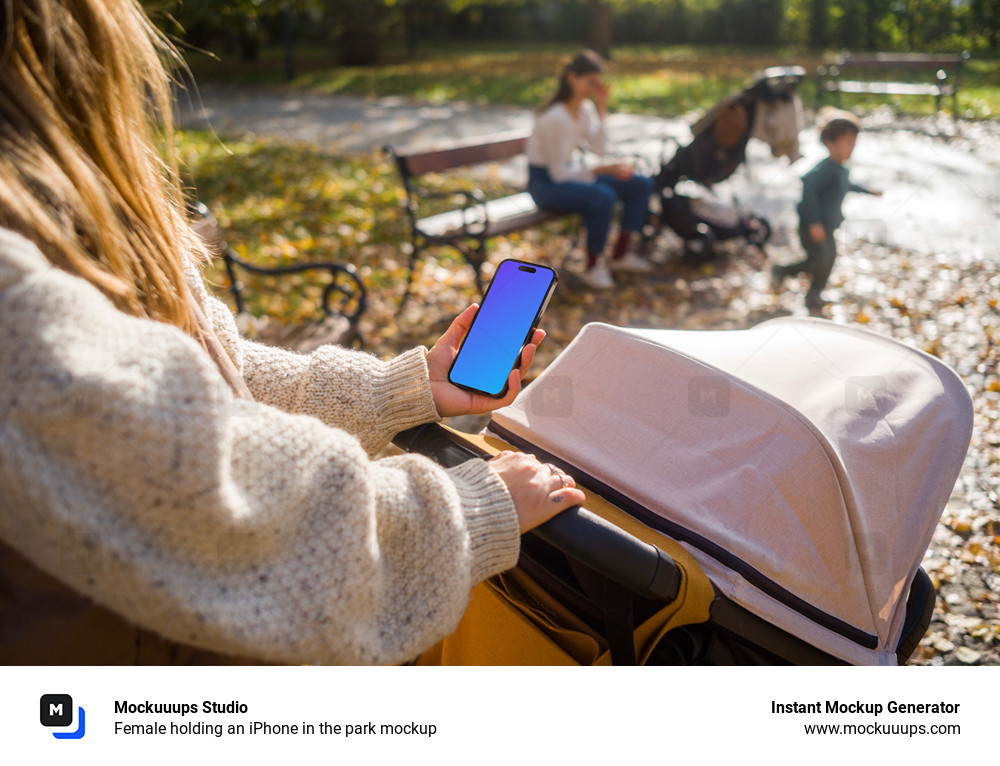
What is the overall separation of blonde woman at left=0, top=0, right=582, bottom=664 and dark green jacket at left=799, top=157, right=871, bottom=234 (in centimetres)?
426

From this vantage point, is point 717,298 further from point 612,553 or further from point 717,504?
point 612,553

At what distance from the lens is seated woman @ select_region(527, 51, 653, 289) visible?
17.2 feet

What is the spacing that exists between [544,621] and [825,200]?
426 cm

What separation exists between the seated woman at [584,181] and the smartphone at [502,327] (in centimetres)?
383

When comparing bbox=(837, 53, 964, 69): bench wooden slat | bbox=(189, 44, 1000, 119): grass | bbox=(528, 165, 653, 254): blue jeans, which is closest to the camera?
bbox=(837, 53, 964, 69): bench wooden slat

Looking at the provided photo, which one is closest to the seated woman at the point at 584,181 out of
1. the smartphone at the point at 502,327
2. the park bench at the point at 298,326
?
the park bench at the point at 298,326

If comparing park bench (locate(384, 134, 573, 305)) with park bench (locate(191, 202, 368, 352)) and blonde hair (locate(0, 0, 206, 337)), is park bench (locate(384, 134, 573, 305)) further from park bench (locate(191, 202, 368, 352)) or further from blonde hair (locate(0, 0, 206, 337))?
blonde hair (locate(0, 0, 206, 337))

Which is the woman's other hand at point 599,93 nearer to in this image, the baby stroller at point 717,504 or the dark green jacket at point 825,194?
the dark green jacket at point 825,194

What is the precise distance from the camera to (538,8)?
21.6 m

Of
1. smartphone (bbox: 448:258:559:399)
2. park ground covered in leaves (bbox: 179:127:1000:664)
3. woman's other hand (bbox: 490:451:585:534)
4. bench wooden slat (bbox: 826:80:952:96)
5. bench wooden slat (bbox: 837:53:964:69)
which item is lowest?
park ground covered in leaves (bbox: 179:127:1000:664)

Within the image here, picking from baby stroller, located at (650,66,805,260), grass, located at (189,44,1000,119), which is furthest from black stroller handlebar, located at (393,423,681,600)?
baby stroller, located at (650,66,805,260)

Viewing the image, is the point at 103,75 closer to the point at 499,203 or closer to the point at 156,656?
the point at 156,656
